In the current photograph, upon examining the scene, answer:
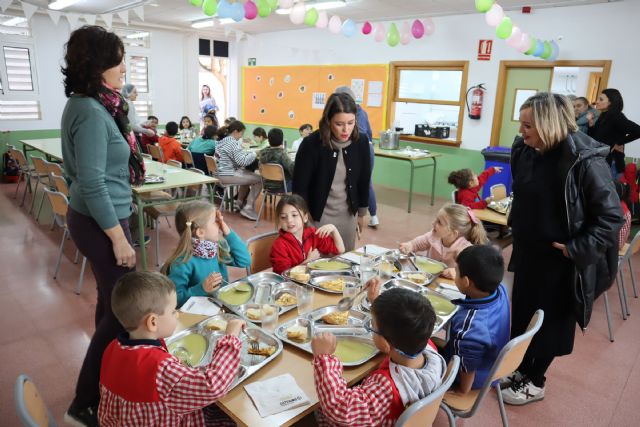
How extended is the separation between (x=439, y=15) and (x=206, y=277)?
5989 millimetres

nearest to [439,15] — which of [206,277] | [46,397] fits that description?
[206,277]

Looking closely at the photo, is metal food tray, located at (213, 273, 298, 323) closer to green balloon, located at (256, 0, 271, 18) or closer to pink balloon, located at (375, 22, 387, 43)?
green balloon, located at (256, 0, 271, 18)

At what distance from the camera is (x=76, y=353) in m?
2.56

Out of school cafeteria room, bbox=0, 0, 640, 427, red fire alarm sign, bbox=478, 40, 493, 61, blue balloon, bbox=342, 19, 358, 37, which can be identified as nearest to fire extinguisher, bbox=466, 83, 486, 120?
red fire alarm sign, bbox=478, 40, 493, 61

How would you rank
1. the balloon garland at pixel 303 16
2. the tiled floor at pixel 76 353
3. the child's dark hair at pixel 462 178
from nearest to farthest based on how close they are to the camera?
1. the tiled floor at pixel 76 353
2. the child's dark hair at pixel 462 178
3. the balloon garland at pixel 303 16

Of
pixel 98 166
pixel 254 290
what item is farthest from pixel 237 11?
pixel 254 290

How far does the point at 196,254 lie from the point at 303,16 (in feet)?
14.6

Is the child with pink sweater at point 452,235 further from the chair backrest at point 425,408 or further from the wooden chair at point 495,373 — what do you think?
the chair backrest at point 425,408

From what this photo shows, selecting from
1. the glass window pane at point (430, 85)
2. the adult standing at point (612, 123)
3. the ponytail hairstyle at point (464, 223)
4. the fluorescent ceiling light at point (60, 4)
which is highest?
the fluorescent ceiling light at point (60, 4)

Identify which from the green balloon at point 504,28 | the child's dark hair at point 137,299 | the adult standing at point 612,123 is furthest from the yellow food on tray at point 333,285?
the adult standing at point 612,123

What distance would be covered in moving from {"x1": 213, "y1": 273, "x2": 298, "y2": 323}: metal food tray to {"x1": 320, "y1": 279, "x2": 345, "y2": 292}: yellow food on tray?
0.12 metres

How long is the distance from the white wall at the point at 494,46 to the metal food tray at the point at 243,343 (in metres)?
5.49

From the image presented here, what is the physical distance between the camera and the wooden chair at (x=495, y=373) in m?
1.48

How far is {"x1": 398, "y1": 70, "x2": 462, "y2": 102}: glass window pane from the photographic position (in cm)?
689
